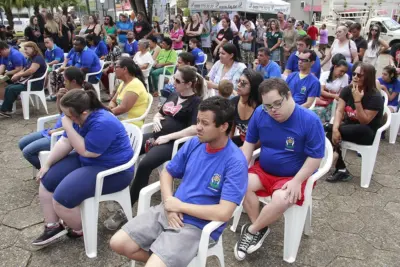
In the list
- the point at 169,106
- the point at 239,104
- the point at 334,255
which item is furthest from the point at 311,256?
the point at 169,106

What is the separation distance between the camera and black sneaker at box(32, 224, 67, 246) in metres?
2.42

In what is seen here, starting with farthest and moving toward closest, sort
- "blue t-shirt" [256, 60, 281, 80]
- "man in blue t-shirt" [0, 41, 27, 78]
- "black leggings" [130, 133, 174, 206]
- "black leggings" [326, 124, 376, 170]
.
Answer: "man in blue t-shirt" [0, 41, 27, 78]
"blue t-shirt" [256, 60, 281, 80]
"black leggings" [326, 124, 376, 170]
"black leggings" [130, 133, 174, 206]

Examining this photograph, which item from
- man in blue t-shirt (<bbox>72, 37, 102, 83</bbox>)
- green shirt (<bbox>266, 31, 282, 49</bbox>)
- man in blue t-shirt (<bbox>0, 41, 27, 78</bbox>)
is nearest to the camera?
man in blue t-shirt (<bbox>0, 41, 27, 78</bbox>)

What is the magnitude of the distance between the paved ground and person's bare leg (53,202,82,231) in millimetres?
200

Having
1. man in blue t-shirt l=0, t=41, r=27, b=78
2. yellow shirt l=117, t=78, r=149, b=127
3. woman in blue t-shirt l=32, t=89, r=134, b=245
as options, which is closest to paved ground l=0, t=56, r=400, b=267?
woman in blue t-shirt l=32, t=89, r=134, b=245

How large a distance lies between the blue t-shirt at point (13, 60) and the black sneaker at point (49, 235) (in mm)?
3961

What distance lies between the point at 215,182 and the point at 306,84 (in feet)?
7.84

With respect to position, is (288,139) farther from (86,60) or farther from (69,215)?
(86,60)

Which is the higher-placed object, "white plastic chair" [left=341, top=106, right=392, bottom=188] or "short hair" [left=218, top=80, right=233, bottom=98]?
"short hair" [left=218, top=80, right=233, bottom=98]

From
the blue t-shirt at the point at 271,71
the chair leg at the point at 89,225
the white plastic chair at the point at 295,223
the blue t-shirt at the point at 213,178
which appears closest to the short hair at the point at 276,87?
the blue t-shirt at the point at 213,178

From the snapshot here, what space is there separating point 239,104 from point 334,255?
1411mm

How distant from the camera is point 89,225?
2371 millimetres

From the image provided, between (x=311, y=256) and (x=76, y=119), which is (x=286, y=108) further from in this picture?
(x=76, y=119)

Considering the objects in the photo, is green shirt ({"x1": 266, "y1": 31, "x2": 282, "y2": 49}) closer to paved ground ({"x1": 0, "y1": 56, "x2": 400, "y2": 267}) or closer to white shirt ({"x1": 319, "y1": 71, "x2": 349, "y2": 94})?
white shirt ({"x1": 319, "y1": 71, "x2": 349, "y2": 94})
